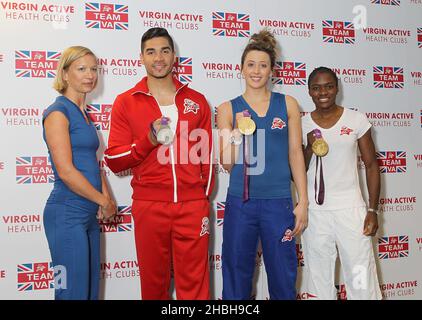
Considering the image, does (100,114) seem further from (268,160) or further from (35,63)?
(268,160)

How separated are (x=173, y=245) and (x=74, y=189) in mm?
566

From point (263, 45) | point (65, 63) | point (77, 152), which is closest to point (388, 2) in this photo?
point (263, 45)

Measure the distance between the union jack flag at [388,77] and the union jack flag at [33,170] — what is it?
236 centimetres

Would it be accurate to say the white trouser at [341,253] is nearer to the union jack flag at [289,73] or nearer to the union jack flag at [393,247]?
the union jack flag at [393,247]

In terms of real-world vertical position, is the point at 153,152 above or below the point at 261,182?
above

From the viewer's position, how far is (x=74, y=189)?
196 centimetres

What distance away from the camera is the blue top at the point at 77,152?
1.98 metres

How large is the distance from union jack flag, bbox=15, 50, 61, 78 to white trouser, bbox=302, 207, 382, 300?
5.70ft

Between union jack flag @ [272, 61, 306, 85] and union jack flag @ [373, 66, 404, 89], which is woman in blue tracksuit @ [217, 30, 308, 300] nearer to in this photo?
union jack flag @ [272, 61, 306, 85]

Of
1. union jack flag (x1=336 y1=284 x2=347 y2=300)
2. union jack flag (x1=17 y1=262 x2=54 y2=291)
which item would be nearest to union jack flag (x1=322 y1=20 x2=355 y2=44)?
union jack flag (x1=336 y1=284 x2=347 y2=300)

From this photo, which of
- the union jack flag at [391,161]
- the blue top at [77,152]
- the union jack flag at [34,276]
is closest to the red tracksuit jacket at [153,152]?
the blue top at [77,152]

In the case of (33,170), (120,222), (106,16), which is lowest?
(120,222)

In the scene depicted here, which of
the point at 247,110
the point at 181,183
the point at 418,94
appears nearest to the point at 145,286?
the point at 181,183

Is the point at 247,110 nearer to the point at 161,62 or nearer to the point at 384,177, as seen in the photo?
the point at 161,62
